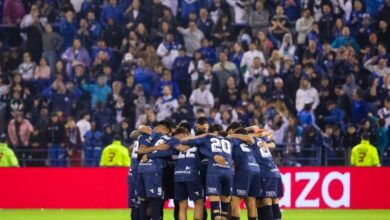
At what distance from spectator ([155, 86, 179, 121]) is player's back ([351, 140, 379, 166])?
18.0 ft

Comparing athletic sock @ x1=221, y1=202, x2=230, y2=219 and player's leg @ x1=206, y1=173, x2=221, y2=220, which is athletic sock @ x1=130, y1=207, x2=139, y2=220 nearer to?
athletic sock @ x1=221, y1=202, x2=230, y2=219

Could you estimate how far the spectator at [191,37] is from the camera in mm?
39059

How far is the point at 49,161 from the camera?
36.2 metres

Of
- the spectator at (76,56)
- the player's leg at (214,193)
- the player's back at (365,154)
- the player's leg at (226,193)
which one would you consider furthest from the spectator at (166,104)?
the player's leg at (214,193)

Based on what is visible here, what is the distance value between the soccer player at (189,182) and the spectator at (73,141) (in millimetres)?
11450

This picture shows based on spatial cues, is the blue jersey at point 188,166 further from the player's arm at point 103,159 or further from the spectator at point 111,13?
the spectator at point 111,13

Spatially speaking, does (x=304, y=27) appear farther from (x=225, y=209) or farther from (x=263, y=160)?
(x=225, y=209)

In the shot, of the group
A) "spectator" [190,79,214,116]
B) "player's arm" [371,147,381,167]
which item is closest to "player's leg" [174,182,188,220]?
"player's arm" [371,147,381,167]

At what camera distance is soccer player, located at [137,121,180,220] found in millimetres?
24938

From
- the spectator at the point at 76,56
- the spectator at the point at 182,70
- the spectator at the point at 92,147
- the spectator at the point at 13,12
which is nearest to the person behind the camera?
the spectator at the point at 92,147

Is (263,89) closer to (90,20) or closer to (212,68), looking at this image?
(212,68)

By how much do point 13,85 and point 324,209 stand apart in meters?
9.94

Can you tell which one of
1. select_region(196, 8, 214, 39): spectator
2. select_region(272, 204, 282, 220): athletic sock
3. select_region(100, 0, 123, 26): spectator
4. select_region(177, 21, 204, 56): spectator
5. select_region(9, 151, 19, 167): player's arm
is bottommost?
select_region(272, 204, 282, 220): athletic sock

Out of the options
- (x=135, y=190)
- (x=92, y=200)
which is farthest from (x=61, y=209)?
(x=135, y=190)
